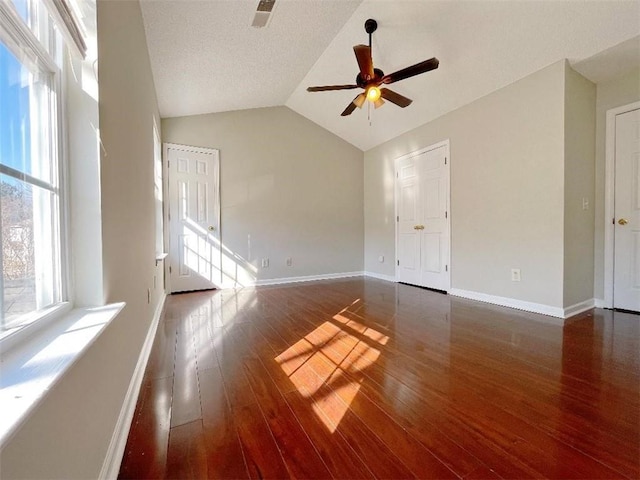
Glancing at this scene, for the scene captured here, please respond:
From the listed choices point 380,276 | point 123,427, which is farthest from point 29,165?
point 380,276

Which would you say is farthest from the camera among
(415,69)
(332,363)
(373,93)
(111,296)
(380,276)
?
(380,276)

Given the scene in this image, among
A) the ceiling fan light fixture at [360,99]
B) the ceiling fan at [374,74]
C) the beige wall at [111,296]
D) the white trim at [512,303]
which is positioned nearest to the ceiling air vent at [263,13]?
the ceiling fan at [374,74]

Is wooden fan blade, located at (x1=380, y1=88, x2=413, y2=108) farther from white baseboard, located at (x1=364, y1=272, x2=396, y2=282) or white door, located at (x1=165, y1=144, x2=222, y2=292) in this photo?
white baseboard, located at (x1=364, y1=272, x2=396, y2=282)

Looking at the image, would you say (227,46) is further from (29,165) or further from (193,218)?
(29,165)

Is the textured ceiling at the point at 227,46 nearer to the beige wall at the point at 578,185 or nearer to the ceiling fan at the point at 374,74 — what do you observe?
the ceiling fan at the point at 374,74

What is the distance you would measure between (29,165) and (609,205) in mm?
4331

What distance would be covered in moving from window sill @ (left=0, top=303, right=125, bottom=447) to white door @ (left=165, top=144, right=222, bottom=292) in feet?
10.8

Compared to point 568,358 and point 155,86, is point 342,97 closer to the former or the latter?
point 155,86

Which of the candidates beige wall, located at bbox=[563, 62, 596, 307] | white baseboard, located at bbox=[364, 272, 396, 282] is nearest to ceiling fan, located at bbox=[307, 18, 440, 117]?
beige wall, located at bbox=[563, 62, 596, 307]

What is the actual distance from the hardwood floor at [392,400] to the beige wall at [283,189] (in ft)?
7.02

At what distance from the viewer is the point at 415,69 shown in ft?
7.74

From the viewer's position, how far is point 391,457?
103cm

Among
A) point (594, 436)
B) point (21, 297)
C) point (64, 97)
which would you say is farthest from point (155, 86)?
point (594, 436)

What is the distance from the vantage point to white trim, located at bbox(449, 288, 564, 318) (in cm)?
271
